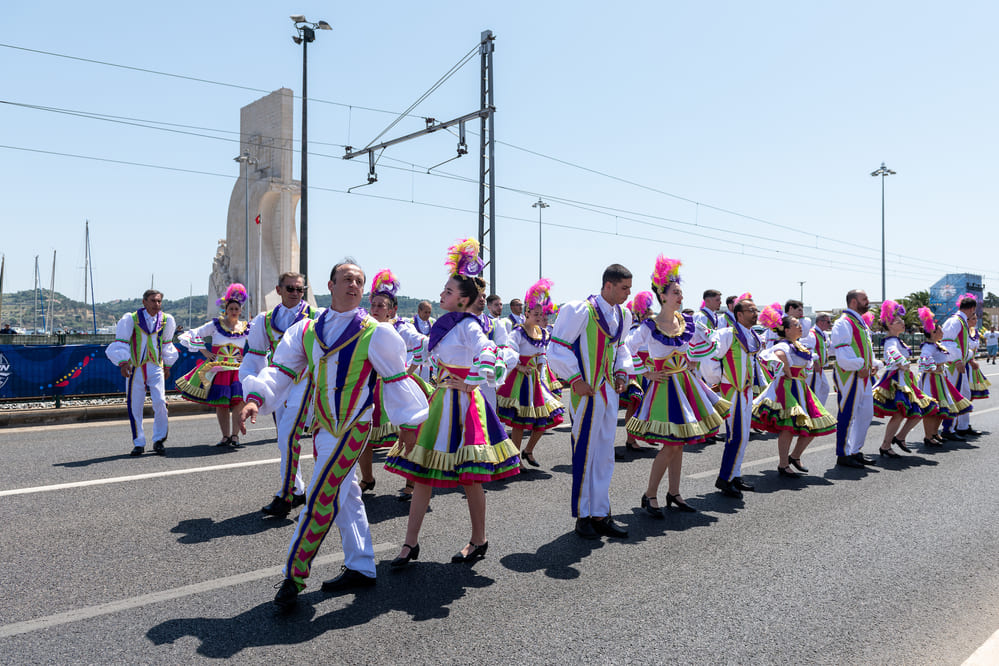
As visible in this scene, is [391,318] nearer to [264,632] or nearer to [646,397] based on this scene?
[646,397]

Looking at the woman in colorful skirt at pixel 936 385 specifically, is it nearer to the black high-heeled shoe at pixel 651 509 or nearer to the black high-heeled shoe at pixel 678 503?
the black high-heeled shoe at pixel 678 503

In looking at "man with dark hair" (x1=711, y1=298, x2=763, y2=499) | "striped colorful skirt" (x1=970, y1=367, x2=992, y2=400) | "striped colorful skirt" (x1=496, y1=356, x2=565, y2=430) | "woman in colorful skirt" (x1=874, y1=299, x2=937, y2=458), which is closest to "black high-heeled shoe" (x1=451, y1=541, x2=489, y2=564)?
"man with dark hair" (x1=711, y1=298, x2=763, y2=499)

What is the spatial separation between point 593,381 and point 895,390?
6.01 meters

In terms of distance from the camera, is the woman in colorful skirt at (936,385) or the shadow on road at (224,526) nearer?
the shadow on road at (224,526)

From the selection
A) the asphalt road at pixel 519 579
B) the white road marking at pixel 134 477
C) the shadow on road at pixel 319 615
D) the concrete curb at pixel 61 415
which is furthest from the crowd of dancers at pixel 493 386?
the concrete curb at pixel 61 415

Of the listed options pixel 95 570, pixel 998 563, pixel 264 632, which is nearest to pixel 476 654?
pixel 264 632

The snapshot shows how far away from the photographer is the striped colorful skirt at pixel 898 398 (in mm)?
9234

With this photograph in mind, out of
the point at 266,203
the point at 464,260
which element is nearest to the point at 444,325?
the point at 464,260

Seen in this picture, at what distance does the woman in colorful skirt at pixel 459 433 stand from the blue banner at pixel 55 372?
11028 millimetres

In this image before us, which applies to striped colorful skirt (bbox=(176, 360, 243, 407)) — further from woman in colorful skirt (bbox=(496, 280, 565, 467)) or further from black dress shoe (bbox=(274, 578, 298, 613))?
black dress shoe (bbox=(274, 578, 298, 613))

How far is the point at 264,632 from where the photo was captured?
141 inches

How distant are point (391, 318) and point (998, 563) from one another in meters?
5.18

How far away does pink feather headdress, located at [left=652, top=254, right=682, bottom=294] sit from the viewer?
6.11 metres

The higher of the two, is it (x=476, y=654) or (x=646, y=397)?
(x=646, y=397)
